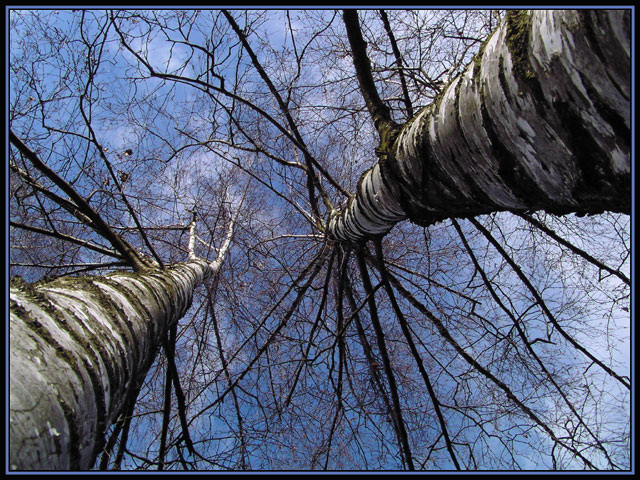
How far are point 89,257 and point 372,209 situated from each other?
3.12 metres

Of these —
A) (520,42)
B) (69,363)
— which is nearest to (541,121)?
(520,42)

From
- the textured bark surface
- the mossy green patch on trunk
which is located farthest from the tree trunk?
the textured bark surface

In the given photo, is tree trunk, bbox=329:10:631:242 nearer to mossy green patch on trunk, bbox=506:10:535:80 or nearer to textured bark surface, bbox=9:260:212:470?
mossy green patch on trunk, bbox=506:10:535:80

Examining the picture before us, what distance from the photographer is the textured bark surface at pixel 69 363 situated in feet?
2.48

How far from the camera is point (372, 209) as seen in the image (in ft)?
6.81

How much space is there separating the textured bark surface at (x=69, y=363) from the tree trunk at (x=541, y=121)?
Result: 1.29 meters

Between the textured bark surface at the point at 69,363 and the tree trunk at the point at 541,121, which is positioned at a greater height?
the tree trunk at the point at 541,121

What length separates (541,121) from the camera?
739 millimetres

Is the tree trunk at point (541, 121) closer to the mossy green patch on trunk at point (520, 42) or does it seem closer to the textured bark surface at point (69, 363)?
the mossy green patch on trunk at point (520, 42)

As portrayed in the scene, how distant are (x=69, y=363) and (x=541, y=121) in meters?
1.34

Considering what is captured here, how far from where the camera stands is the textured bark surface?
754mm

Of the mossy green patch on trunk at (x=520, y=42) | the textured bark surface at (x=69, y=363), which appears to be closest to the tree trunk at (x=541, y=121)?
the mossy green patch on trunk at (x=520, y=42)

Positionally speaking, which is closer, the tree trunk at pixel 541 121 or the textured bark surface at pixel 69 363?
the tree trunk at pixel 541 121

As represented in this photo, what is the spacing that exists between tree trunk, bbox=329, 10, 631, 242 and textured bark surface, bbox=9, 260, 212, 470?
1290mm
